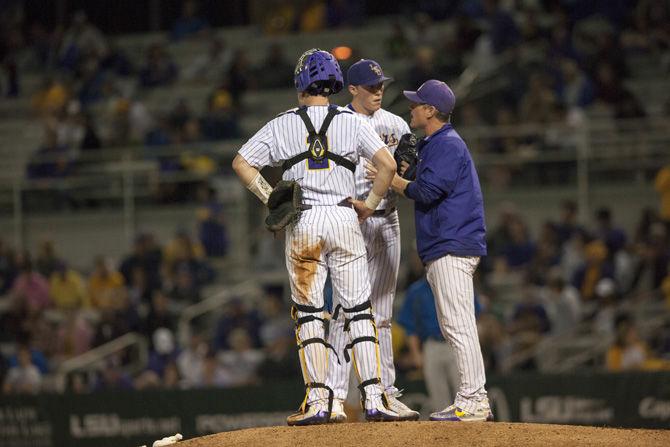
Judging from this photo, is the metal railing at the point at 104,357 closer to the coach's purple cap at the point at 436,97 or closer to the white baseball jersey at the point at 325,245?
the white baseball jersey at the point at 325,245

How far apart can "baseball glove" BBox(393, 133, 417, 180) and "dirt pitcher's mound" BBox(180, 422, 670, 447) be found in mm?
1812

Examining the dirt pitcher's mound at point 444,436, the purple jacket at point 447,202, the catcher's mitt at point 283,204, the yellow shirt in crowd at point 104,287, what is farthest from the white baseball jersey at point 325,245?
the yellow shirt in crowd at point 104,287

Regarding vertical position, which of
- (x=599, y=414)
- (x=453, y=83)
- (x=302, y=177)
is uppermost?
(x=453, y=83)

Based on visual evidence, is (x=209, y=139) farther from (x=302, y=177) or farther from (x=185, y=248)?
(x=302, y=177)

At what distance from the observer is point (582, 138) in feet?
54.2


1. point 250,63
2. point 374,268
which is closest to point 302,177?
point 374,268

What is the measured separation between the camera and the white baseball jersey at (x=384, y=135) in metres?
8.86

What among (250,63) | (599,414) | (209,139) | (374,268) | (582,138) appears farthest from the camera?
(250,63)

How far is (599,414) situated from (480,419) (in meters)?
4.75

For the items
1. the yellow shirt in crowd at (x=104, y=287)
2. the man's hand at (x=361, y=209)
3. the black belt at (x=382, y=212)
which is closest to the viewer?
the man's hand at (x=361, y=209)

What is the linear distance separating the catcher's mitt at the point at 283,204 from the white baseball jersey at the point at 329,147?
0.44ft

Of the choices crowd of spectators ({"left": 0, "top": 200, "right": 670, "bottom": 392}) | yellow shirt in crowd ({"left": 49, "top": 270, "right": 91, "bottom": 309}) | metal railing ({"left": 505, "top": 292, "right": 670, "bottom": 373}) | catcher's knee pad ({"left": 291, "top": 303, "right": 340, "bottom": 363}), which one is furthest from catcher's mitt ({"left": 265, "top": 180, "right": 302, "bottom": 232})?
yellow shirt in crowd ({"left": 49, "top": 270, "right": 91, "bottom": 309})

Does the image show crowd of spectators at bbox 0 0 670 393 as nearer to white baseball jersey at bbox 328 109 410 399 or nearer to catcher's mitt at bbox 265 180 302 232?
white baseball jersey at bbox 328 109 410 399

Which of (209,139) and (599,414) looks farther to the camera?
(209,139)
